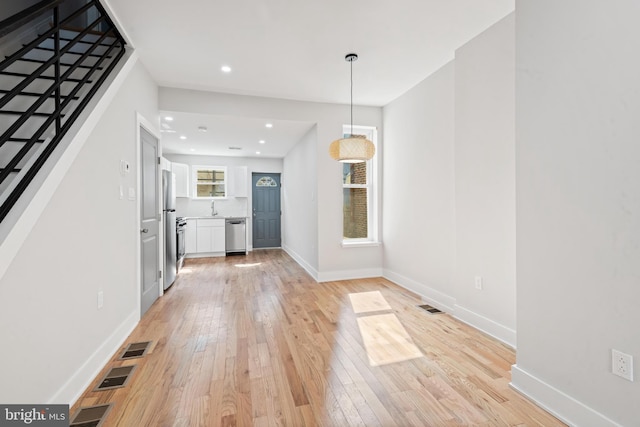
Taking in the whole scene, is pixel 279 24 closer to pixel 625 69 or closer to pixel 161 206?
pixel 625 69

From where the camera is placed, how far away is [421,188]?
3.81 meters

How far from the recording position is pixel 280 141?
229 inches

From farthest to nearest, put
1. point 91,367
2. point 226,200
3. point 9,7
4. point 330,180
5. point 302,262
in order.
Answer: point 226,200, point 302,262, point 330,180, point 9,7, point 91,367

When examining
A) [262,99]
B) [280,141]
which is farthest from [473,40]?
[280,141]

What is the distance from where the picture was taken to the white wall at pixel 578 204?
4.43 feet

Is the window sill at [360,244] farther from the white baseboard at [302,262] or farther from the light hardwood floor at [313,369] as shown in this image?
the light hardwood floor at [313,369]

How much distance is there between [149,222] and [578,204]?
3939 mm

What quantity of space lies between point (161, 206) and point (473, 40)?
4124mm

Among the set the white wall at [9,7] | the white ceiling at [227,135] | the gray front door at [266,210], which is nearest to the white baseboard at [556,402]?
the white ceiling at [227,135]

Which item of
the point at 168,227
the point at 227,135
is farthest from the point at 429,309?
the point at 227,135

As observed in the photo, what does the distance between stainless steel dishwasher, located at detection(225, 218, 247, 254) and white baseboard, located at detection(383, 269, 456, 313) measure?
13.4 feet

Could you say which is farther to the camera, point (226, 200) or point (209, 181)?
point (226, 200)

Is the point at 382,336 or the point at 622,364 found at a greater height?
the point at 622,364

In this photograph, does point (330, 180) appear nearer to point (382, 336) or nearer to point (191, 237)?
point (382, 336)
